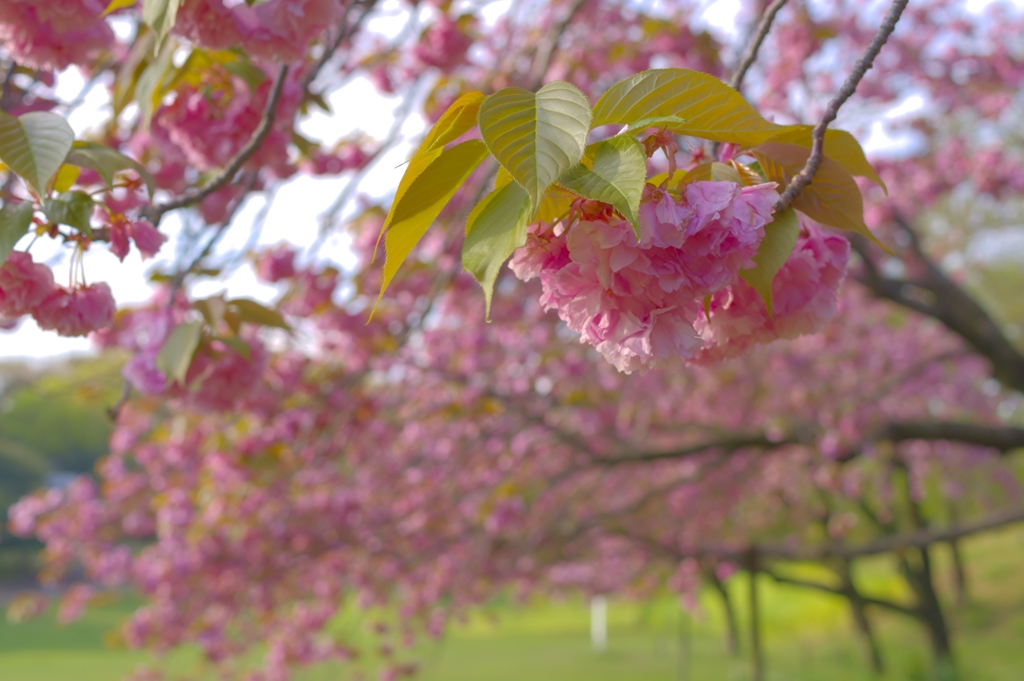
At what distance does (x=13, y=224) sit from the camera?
25.6 inches

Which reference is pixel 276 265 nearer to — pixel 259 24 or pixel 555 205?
pixel 259 24

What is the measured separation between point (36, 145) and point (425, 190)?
38 cm

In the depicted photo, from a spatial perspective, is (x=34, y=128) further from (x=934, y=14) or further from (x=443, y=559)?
(x=934, y=14)

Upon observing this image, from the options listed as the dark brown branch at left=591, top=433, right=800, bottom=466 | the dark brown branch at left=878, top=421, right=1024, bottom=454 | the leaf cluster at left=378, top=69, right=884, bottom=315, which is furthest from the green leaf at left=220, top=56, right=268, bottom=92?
the dark brown branch at left=878, top=421, right=1024, bottom=454

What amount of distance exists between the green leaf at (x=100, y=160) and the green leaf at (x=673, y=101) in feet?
1.60

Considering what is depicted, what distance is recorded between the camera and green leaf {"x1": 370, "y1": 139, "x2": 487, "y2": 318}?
515mm

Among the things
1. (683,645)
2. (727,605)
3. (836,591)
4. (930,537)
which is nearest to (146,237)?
(930,537)

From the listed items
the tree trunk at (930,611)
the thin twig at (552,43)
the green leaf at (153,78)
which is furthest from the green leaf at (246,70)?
the tree trunk at (930,611)

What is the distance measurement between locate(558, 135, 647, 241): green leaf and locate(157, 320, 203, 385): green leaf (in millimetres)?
649

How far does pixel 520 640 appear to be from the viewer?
418 inches

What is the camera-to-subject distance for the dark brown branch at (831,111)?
1.86 feet

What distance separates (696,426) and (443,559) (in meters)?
1.52

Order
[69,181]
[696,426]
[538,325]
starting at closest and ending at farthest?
1. [69,181]
2. [696,426]
3. [538,325]

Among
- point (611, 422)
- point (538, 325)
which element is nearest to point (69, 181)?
point (538, 325)
